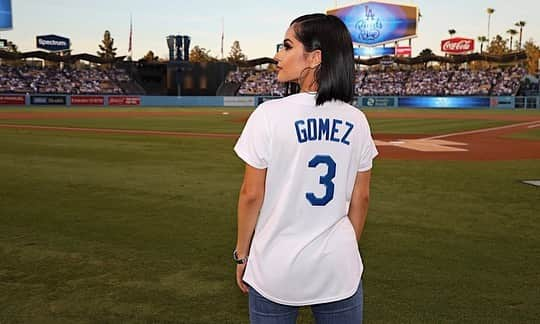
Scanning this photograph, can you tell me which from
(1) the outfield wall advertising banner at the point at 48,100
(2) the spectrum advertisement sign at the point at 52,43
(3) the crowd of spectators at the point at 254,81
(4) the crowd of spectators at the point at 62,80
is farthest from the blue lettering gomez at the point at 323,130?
(2) the spectrum advertisement sign at the point at 52,43

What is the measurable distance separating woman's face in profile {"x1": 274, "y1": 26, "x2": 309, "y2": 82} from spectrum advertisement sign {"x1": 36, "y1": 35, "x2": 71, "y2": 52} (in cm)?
8282

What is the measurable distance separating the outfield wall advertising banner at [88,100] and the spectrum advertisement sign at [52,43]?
74.1ft

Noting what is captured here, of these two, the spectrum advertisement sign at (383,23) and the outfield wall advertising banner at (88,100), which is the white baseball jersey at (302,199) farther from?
the spectrum advertisement sign at (383,23)

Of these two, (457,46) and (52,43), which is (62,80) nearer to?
(52,43)

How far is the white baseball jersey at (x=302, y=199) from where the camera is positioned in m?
2.10

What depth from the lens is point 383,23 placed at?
64.9 m

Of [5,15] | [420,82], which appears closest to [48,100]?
[5,15]

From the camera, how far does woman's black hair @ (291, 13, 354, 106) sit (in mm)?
2170

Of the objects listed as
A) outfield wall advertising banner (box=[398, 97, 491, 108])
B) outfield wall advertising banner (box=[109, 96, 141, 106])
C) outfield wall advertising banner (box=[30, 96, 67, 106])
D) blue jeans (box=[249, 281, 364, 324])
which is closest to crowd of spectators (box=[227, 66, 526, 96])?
outfield wall advertising banner (box=[398, 97, 491, 108])

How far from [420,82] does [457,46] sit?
15.0 m

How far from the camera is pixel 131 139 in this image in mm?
18828

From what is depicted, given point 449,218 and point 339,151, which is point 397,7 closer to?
point 449,218

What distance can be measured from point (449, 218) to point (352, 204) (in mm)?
5283

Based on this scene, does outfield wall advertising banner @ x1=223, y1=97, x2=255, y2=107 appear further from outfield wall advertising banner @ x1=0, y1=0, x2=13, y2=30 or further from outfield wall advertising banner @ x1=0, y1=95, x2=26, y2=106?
outfield wall advertising banner @ x1=0, y1=0, x2=13, y2=30
